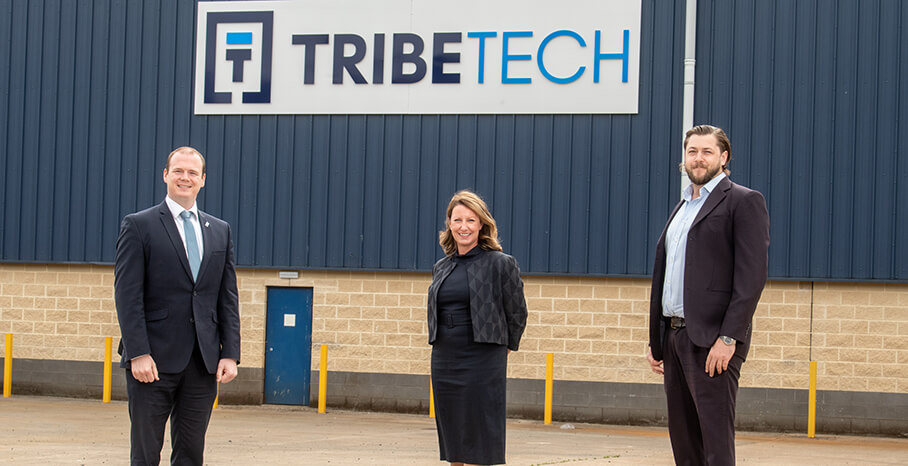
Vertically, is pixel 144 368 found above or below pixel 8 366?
above

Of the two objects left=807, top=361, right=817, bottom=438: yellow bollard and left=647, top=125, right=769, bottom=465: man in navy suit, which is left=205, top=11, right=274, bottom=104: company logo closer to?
left=807, top=361, right=817, bottom=438: yellow bollard

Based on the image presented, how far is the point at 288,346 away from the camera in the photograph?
16703 mm

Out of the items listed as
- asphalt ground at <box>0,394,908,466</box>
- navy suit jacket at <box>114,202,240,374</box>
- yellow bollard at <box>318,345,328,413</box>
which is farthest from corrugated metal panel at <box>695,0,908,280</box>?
navy suit jacket at <box>114,202,240,374</box>

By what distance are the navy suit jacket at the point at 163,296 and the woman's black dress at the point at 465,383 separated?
131cm

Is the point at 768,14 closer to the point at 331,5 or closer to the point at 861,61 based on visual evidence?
the point at 861,61

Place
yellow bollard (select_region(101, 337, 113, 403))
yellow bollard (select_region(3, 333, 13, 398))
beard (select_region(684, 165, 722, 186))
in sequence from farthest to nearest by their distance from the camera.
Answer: yellow bollard (select_region(3, 333, 13, 398)), yellow bollard (select_region(101, 337, 113, 403)), beard (select_region(684, 165, 722, 186))

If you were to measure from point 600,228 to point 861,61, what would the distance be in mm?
4240

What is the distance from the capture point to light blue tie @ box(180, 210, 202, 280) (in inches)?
231

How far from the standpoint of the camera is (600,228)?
15.8m

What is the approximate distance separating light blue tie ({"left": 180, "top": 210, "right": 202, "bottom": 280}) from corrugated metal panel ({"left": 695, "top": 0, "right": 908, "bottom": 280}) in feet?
35.9

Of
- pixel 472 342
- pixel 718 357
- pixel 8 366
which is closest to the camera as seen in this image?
pixel 718 357

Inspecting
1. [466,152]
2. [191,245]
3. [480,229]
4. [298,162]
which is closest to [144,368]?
[191,245]

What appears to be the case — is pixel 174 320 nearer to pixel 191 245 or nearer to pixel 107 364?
pixel 191 245

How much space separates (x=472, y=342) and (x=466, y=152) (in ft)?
32.4
